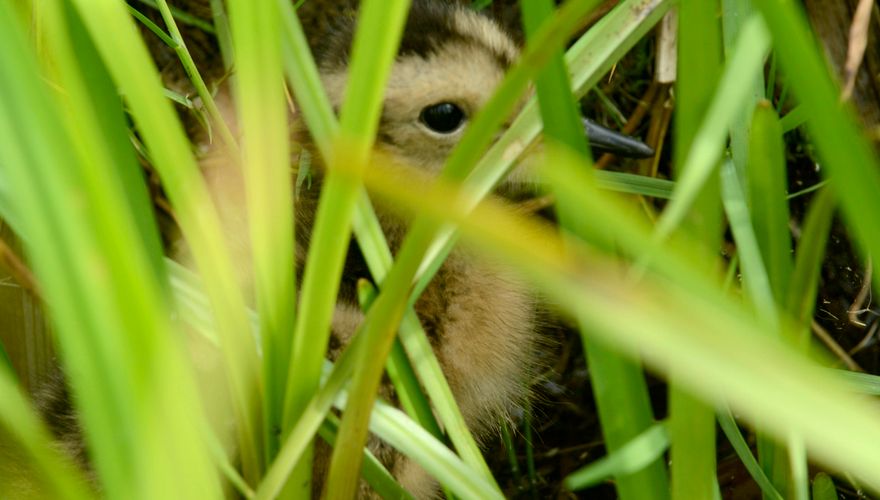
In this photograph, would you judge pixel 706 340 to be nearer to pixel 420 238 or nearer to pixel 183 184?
pixel 420 238

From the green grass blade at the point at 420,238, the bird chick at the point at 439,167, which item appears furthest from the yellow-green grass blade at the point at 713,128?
the bird chick at the point at 439,167

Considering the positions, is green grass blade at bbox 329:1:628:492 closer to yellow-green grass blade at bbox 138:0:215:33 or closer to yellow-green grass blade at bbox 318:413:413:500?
yellow-green grass blade at bbox 318:413:413:500

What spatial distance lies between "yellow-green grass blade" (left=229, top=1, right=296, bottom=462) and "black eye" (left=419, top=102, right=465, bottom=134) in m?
0.81

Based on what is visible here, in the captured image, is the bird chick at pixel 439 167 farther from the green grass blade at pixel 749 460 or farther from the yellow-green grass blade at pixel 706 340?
the yellow-green grass blade at pixel 706 340

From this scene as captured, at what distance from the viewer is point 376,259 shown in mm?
921

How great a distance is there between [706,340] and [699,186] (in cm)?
17

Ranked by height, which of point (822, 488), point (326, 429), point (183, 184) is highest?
point (183, 184)

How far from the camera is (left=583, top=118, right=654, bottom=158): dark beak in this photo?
1.53 metres

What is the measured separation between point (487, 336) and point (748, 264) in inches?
24.3

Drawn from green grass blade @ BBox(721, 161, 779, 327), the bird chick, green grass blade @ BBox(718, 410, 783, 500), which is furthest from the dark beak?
green grass blade @ BBox(718, 410, 783, 500)

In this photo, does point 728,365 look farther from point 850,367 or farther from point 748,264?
point 850,367

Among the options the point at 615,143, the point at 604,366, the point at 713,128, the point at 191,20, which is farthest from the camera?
the point at 191,20

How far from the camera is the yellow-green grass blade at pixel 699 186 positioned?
2.23 feet

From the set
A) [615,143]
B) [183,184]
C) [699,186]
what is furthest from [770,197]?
[615,143]
